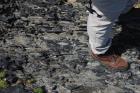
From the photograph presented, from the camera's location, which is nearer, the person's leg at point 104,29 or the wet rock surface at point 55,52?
the person's leg at point 104,29

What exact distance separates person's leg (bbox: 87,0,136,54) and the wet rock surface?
46 cm

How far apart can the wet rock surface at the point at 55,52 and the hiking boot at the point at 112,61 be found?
10 centimetres

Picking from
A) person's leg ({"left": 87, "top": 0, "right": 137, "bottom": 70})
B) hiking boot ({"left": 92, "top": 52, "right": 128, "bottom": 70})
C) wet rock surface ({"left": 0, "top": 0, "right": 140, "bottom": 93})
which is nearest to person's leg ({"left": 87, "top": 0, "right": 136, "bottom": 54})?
person's leg ({"left": 87, "top": 0, "right": 137, "bottom": 70})

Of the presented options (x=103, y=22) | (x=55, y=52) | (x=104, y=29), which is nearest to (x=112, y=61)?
(x=104, y=29)

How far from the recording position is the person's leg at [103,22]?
663cm

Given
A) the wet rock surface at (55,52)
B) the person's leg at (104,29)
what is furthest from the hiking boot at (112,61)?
the wet rock surface at (55,52)

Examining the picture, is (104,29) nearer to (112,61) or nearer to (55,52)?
(112,61)

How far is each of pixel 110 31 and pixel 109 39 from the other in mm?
205

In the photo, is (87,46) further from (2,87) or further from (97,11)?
(2,87)

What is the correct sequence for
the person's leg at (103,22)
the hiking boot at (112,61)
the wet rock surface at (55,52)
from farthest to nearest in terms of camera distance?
the hiking boot at (112,61)
the wet rock surface at (55,52)
the person's leg at (103,22)

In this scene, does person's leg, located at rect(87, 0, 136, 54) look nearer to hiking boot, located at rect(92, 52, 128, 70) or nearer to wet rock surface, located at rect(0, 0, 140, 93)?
hiking boot, located at rect(92, 52, 128, 70)

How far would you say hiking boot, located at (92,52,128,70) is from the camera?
7301mm

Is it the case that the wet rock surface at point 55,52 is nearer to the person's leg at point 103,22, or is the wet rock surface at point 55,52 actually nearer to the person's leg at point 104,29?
the person's leg at point 104,29

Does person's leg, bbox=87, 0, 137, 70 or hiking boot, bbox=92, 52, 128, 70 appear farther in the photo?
hiking boot, bbox=92, 52, 128, 70
